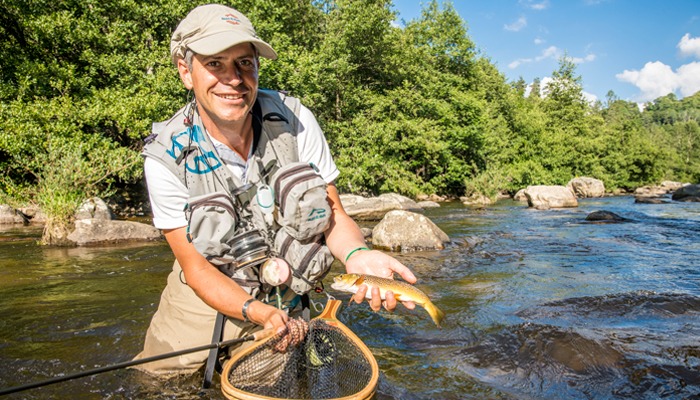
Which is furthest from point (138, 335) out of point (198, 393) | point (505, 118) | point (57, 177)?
point (505, 118)

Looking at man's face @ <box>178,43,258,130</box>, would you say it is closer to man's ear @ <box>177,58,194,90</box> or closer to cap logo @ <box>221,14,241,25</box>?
man's ear @ <box>177,58,194,90</box>

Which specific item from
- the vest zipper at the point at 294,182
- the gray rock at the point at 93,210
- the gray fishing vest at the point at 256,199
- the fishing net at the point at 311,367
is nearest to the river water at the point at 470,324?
the fishing net at the point at 311,367

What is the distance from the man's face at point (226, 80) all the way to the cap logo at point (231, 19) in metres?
0.14

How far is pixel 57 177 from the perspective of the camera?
11.8 m

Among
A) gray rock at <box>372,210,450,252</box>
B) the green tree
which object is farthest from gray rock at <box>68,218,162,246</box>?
gray rock at <box>372,210,450,252</box>

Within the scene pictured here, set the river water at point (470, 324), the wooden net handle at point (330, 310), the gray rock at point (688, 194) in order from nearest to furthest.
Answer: the wooden net handle at point (330, 310) < the river water at point (470, 324) < the gray rock at point (688, 194)

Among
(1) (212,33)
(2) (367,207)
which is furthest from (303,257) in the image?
(2) (367,207)

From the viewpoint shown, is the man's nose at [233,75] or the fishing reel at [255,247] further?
the fishing reel at [255,247]

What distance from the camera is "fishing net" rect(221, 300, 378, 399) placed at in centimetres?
294

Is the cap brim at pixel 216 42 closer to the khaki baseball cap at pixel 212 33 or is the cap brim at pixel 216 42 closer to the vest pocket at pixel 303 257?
the khaki baseball cap at pixel 212 33

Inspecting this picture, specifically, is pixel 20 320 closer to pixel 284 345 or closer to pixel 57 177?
pixel 284 345

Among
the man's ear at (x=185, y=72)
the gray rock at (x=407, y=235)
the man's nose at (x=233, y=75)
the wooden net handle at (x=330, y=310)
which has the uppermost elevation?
the man's ear at (x=185, y=72)

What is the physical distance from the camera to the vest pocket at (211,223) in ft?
9.96

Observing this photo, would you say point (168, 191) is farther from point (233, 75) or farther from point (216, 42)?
point (216, 42)
